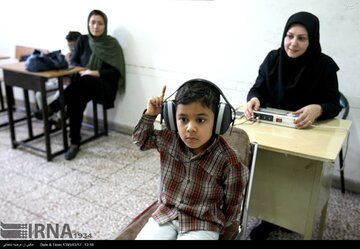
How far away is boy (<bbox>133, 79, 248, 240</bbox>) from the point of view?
113 centimetres

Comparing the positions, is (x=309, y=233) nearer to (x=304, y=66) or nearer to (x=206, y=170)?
(x=206, y=170)

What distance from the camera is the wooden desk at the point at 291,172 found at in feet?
4.79

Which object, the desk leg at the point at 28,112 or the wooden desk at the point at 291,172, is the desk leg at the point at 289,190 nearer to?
the wooden desk at the point at 291,172

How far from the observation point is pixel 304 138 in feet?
5.03

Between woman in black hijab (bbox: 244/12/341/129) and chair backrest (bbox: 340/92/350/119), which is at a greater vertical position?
woman in black hijab (bbox: 244/12/341/129)

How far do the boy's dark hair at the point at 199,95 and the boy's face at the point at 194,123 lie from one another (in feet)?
0.04

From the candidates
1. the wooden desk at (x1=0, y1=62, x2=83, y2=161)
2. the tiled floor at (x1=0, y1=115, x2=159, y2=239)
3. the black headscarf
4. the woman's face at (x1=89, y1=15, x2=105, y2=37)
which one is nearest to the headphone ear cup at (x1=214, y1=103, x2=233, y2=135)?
the black headscarf

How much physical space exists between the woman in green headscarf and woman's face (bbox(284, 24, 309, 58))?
6.14 feet

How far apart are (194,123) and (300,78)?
3.25 ft

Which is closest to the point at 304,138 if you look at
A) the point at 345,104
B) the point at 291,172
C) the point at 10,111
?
the point at 291,172

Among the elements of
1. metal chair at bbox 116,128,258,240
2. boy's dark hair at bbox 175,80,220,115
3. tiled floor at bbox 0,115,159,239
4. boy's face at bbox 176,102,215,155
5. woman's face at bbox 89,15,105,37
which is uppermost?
woman's face at bbox 89,15,105,37

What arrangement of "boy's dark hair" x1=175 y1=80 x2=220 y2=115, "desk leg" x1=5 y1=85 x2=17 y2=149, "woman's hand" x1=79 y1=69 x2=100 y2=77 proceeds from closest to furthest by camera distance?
"boy's dark hair" x1=175 y1=80 x2=220 y2=115
"desk leg" x1=5 y1=85 x2=17 y2=149
"woman's hand" x1=79 y1=69 x2=100 y2=77

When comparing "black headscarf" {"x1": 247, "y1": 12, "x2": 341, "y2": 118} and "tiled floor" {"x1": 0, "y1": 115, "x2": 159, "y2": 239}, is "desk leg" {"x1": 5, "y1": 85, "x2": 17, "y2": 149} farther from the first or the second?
"black headscarf" {"x1": 247, "y1": 12, "x2": 341, "y2": 118}

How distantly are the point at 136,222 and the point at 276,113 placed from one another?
3.01 ft
